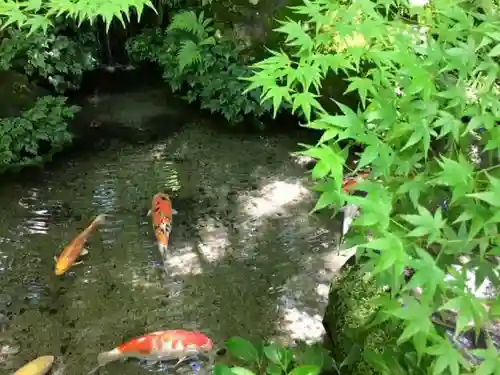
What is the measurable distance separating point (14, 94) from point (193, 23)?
8.76 ft

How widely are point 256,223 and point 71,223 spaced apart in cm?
196

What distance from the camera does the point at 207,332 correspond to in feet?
14.7

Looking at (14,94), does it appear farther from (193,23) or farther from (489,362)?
(489,362)

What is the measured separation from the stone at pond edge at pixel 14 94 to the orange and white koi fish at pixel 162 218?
2723 millimetres

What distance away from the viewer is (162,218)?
17.6 feet

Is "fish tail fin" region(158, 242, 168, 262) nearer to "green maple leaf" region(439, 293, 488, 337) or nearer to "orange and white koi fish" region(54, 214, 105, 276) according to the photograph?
"orange and white koi fish" region(54, 214, 105, 276)

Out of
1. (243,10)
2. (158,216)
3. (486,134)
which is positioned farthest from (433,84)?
(243,10)

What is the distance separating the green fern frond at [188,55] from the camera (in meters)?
7.78

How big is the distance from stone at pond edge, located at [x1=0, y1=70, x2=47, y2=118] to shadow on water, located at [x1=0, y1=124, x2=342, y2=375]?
44.4 inches

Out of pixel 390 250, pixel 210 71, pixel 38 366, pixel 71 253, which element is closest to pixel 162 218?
pixel 71 253

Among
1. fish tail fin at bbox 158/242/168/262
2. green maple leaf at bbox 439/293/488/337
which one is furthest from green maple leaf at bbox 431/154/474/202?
fish tail fin at bbox 158/242/168/262

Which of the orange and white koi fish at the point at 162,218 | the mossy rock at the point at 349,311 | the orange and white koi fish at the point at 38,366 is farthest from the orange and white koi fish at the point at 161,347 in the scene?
the orange and white koi fish at the point at 162,218

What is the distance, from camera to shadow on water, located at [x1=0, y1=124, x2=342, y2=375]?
4504 mm

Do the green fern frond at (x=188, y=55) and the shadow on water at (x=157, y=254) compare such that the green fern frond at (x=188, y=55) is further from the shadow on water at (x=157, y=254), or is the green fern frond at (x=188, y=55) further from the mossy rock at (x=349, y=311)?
the mossy rock at (x=349, y=311)
